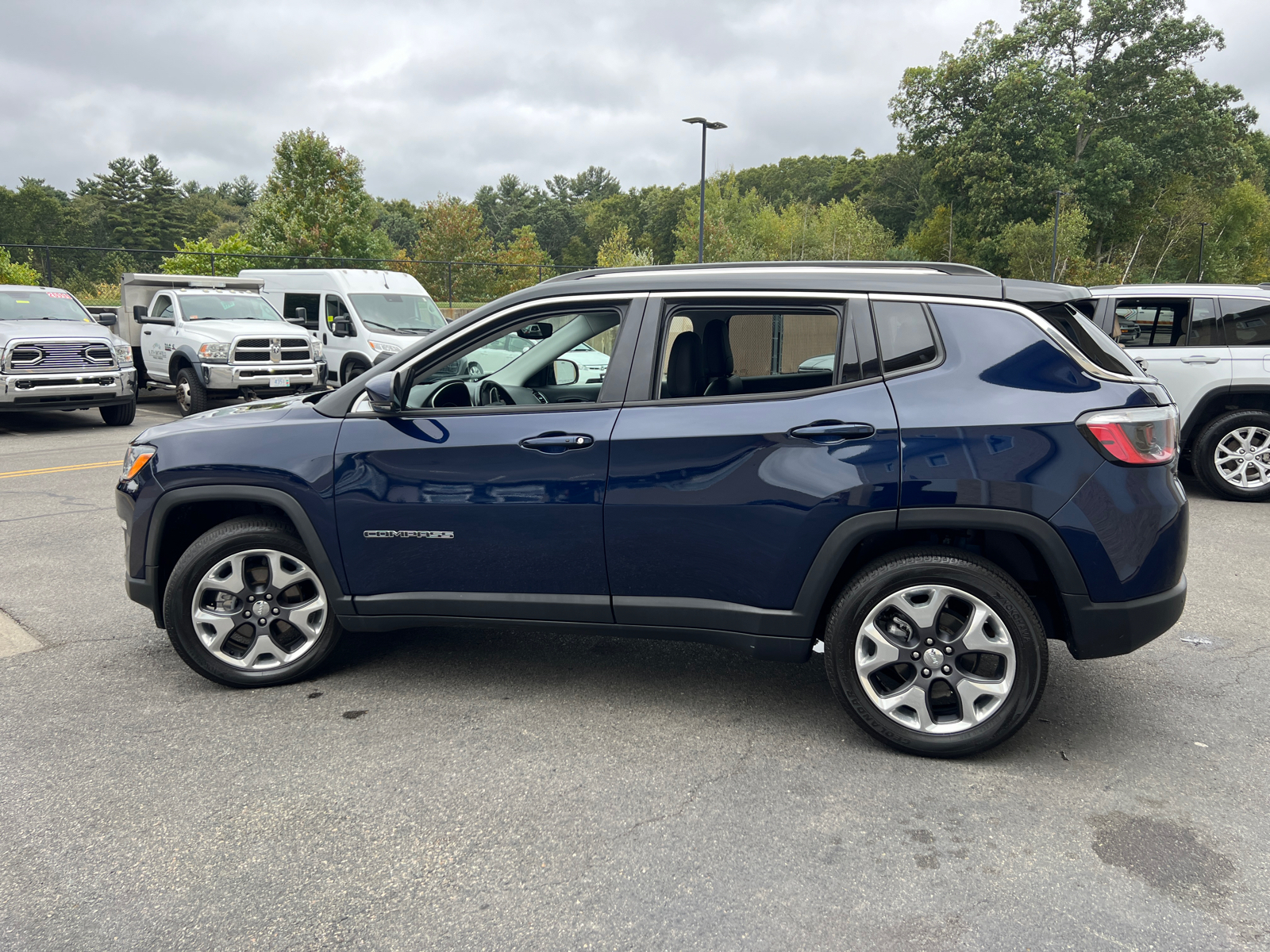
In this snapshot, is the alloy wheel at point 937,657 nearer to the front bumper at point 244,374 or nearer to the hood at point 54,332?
the hood at point 54,332

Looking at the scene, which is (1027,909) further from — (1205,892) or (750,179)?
(750,179)

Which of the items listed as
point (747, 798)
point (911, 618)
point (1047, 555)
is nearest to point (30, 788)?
point (747, 798)

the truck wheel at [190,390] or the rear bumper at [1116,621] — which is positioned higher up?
the truck wheel at [190,390]

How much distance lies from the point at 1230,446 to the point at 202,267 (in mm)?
27212

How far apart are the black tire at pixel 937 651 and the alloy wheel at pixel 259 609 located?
211 cm

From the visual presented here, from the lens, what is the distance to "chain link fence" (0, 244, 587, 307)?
2517 centimetres

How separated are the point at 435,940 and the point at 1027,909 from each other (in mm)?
1535

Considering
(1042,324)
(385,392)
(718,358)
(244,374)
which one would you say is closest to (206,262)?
(244,374)

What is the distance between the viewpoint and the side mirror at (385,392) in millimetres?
3627

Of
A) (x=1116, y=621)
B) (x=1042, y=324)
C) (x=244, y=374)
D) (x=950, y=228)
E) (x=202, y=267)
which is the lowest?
(x=1116, y=621)

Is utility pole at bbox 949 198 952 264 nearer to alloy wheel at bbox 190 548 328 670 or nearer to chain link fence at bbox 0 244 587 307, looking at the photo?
chain link fence at bbox 0 244 587 307

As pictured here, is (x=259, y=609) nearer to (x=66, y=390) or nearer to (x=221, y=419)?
(x=221, y=419)

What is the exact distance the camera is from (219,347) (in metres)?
14.4

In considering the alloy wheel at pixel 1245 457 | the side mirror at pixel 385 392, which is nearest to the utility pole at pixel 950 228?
the alloy wheel at pixel 1245 457
